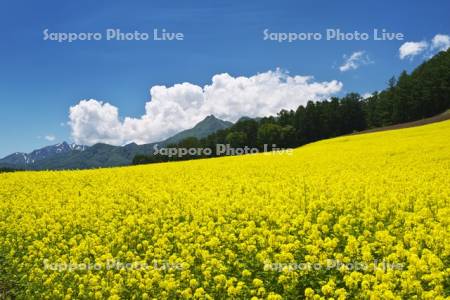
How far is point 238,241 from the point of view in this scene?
11250 millimetres

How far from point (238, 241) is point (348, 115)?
307 feet

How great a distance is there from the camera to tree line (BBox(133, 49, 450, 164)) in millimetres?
84688

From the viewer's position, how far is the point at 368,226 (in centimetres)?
1129

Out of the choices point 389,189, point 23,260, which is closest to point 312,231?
point 389,189

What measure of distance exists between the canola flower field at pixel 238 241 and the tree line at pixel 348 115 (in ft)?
234

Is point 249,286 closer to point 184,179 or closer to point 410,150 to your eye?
point 184,179

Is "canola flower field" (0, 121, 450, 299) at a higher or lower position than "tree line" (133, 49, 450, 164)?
lower

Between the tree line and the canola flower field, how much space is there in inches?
2810

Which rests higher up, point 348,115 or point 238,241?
point 348,115

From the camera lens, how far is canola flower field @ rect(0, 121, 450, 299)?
338 inches

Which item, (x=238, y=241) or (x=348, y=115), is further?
(x=348, y=115)

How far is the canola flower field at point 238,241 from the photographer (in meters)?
8.58

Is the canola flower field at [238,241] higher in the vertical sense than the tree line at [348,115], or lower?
lower

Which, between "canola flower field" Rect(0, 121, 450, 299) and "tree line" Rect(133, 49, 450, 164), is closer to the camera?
"canola flower field" Rect(0, 121, 450, 299)
